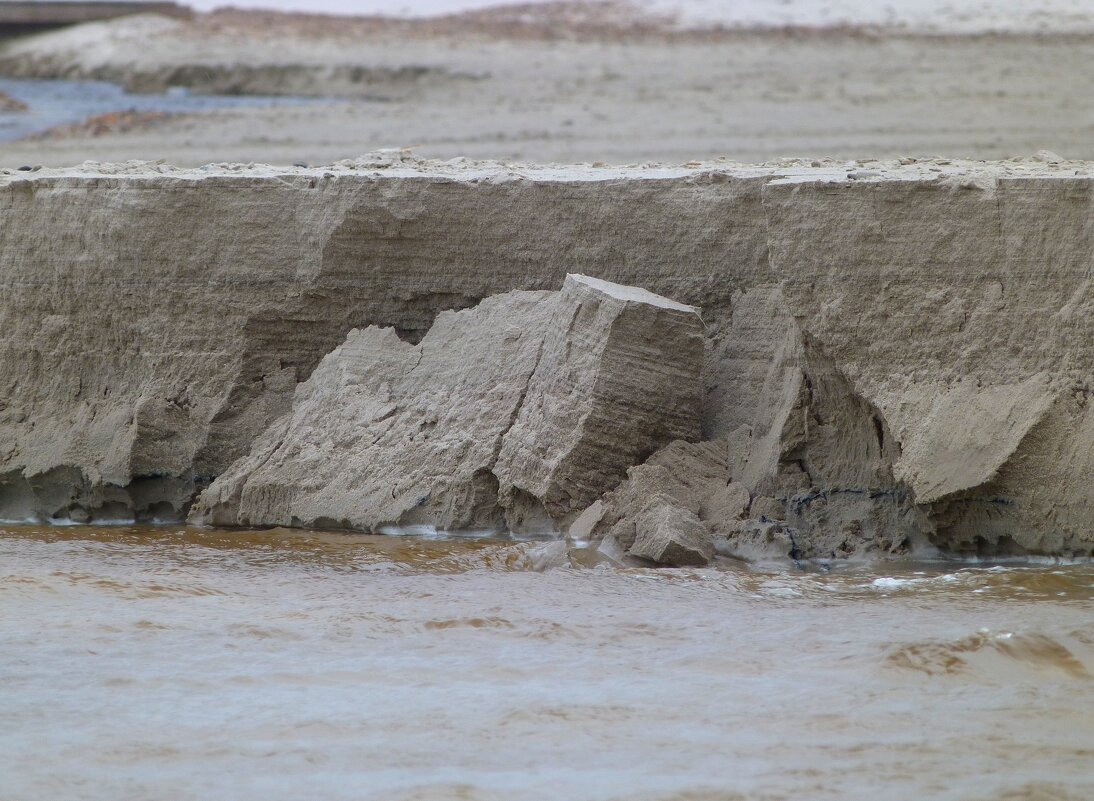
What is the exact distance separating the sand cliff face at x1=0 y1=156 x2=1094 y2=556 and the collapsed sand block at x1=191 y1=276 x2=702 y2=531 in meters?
0.17

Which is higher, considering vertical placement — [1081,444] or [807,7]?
[807,7]

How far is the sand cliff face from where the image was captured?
4.39 meters

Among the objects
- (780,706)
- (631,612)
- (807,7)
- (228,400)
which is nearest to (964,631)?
(780,706)

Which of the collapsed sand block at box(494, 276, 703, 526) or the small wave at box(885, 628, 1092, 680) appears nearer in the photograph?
the small wave at box(885, 628, 1092, 680)

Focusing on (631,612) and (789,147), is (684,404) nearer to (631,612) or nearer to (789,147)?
(631,612)

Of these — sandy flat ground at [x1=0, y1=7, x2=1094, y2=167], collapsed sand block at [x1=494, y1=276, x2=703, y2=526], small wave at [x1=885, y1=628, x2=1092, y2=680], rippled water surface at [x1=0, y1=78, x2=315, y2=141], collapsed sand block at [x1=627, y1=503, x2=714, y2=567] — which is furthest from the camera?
rippled water surface at [x1=0, y1=78, x2=315, y2=141]

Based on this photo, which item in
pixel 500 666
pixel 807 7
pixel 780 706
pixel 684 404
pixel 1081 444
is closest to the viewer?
pixel 780 706

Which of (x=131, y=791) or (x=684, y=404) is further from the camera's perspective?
(x=684, y=404)

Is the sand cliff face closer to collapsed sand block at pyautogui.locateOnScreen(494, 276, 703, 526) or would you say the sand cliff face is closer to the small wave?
collapsed sand block at pyautogui.locateOnScreen(494, 276, 703, 526)

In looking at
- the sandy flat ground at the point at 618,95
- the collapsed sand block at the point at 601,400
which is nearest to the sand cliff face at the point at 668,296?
the collapsed sand block at the point at 601,400

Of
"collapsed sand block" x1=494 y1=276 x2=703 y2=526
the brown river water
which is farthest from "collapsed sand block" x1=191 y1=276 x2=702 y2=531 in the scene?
the brown river water

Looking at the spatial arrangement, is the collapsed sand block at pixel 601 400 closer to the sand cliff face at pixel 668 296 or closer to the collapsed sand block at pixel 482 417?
the collapsed sand block at pixel 482 417

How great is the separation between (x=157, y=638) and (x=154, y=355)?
5.98 ft

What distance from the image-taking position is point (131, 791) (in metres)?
2.96
